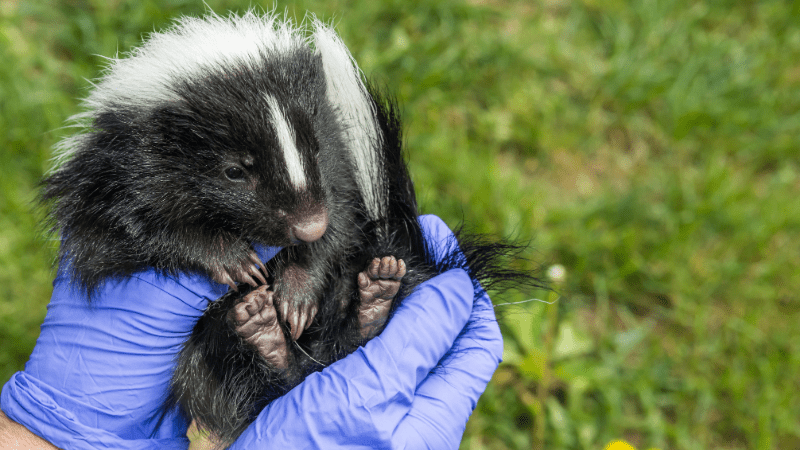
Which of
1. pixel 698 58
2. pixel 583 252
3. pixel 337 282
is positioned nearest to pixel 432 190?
pixel 583 252

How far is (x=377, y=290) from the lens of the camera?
2154mm

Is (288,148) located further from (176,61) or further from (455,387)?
(455,387)

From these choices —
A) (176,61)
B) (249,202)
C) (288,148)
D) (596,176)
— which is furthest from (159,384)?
(596,176)

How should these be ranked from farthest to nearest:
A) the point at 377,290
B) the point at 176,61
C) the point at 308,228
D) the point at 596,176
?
the point at 596,176 → the point at 377,290 → the point at 176,61 → the point at 308,228

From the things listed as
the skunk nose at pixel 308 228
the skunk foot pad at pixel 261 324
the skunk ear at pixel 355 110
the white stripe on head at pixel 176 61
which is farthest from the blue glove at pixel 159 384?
the white stripe on head at pixel 176 61

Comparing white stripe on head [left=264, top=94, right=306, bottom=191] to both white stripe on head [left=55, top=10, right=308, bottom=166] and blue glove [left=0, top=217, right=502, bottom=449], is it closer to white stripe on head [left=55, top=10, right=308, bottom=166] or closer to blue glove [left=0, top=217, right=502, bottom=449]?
white stripe on head [left=55, top=10, right=308, bottom=166]

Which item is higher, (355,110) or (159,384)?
(355,110)

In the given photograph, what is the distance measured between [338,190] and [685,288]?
2263 millimetres

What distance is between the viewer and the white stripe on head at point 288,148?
183 centimetres

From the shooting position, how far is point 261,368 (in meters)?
2.17

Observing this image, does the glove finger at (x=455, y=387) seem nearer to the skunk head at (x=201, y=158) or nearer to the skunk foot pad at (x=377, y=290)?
the skunk foot pad at (x=377, y=290)

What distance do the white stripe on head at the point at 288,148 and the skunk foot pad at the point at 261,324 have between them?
49 cm

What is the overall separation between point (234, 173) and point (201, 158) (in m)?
0.12

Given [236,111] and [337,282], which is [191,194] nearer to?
[236,111]
